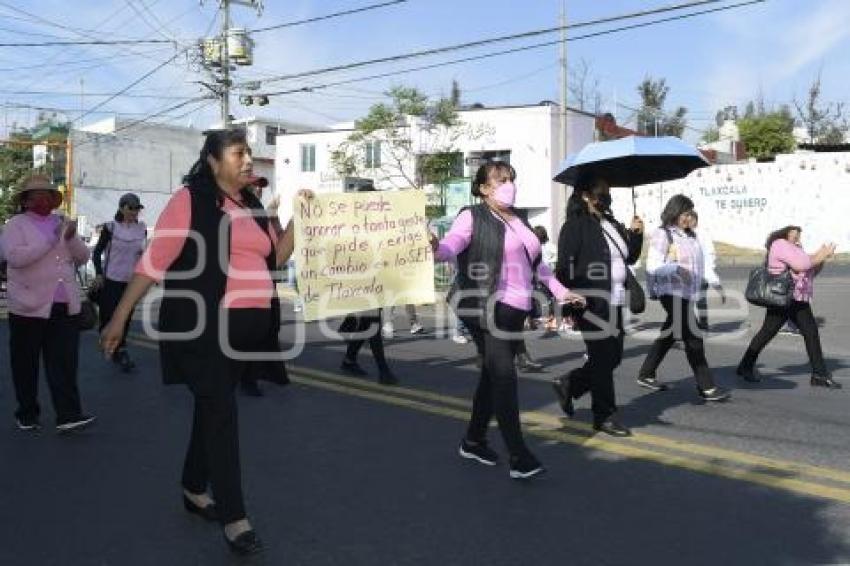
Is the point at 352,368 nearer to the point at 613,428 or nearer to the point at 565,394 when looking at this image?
the point at 565,394

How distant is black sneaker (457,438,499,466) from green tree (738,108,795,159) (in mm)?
55729

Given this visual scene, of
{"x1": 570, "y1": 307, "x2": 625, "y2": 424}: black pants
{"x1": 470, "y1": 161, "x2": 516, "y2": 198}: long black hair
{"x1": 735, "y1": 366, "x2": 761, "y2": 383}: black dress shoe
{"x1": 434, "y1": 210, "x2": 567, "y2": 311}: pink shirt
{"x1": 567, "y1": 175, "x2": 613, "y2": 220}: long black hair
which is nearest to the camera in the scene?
{"x1": 434, "y1": 210, "x2": 567, "y2": 311}: pink shirt

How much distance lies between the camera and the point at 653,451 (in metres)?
5.82

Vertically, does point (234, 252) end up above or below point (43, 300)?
above

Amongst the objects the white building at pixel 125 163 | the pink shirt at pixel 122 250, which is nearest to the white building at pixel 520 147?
the white building at pixel 125 163

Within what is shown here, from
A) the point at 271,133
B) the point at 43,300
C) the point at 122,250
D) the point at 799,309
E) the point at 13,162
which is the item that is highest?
the point at 271,133

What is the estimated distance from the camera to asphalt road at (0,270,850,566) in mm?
4156

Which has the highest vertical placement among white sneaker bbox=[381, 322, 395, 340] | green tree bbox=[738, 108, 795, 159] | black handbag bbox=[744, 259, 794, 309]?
green tree bbox=[738, 108, 795, 159]

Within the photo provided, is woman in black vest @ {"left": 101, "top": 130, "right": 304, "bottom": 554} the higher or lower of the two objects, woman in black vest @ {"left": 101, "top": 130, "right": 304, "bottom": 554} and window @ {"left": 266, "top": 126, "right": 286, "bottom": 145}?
the lower

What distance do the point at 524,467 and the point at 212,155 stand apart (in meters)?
2.33

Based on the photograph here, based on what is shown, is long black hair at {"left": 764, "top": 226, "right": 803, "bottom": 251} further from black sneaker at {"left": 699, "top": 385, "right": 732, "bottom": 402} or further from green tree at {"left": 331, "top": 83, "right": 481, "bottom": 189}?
green tree at {"left": 331, "top": 83, "right": 481, "bottom": 189}

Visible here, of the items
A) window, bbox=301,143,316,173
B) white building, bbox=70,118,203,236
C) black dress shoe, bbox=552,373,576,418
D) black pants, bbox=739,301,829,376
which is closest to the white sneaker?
black pants, bbox=739,301,829,376

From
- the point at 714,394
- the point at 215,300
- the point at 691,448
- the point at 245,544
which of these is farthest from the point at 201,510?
the point at 714,394

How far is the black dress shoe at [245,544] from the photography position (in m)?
4.01
